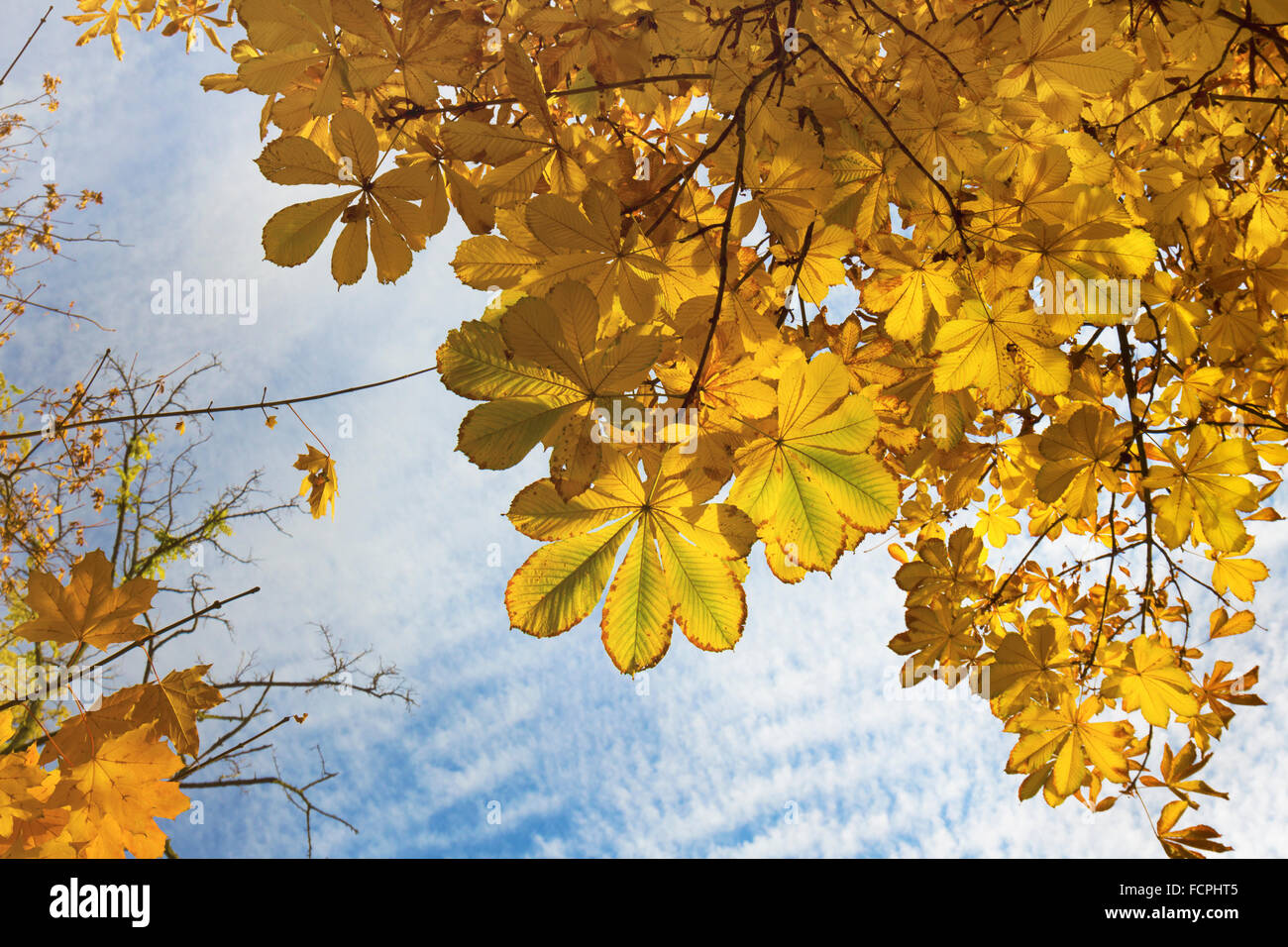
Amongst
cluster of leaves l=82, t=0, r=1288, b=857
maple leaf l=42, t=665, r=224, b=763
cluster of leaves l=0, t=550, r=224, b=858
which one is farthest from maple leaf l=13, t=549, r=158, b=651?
cluster of leaves l=82, t=0, r=1288, b=857

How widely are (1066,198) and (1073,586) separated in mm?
1860

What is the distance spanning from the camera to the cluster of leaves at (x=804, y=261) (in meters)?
0.85

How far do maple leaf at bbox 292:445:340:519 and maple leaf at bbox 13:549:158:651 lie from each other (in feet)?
2.84

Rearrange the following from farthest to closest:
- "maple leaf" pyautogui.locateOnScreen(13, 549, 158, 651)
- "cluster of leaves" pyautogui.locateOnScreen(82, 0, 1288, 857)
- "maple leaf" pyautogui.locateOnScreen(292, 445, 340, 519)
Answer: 1. "maple leaf" pyautogui.locateOnScreen(292, 445, 340, 519)
2. "maple leaf" pyautogui.locateOnScreen(13, 549, 158, 651)
3. "cluster of leaves" pyautogui.locateOnScreen(82, 0, 1288, 857)

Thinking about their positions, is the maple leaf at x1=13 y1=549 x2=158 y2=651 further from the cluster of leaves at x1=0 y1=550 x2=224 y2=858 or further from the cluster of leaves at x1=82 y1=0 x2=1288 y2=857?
the cluster of leaves at x1=82 y1=0 x2=1288 y2=857

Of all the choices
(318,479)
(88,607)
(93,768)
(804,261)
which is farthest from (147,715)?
(804,261)

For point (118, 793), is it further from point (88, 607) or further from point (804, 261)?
point (804, 261)

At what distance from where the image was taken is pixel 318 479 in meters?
2.21

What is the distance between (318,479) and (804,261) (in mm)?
1743

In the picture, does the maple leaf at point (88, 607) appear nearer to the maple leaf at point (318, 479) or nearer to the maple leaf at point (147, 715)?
the maple leaf at point (147, 715)

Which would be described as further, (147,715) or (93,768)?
(147,715)

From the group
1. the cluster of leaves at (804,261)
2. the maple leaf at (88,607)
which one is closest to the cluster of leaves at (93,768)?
the maple leaf at (88,607)

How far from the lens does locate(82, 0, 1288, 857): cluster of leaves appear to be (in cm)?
85
